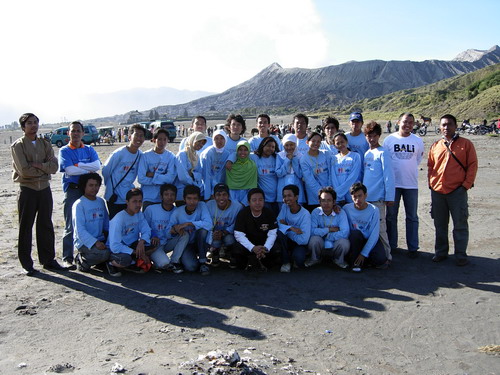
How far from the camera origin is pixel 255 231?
5.75 meters

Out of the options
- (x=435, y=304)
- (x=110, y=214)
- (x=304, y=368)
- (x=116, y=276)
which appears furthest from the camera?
(x=110, y=214)

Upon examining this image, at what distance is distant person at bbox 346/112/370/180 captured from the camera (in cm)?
638

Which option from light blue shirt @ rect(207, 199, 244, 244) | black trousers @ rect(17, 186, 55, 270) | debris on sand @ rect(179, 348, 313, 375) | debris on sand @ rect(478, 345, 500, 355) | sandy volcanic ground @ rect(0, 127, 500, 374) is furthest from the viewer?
light blue shirt @ rect(207, 199, 244, 244)

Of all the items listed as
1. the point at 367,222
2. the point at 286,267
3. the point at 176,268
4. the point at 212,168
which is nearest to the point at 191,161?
the point at 212,168

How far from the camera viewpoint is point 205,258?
18.9 feet

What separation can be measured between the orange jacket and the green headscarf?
2445 millimetres

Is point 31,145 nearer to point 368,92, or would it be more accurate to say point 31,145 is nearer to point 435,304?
point 435,304

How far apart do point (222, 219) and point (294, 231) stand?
3.19 feet

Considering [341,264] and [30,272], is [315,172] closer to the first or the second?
[341,264]

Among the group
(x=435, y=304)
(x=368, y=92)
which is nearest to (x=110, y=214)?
(x=435, y=304)

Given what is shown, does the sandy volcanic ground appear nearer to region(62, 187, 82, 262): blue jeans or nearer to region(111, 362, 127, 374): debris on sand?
region(111, 362, 127, 374): debris on sand

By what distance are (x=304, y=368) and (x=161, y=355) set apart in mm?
1114

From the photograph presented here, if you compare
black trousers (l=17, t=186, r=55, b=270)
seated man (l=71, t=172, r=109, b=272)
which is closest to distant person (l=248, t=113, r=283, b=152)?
seated man (l=71, t=172, r=109, b=272)

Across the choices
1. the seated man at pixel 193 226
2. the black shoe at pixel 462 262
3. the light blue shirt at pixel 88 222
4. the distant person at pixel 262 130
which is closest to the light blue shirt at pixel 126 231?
the light blue shirt at pixel 88 222
